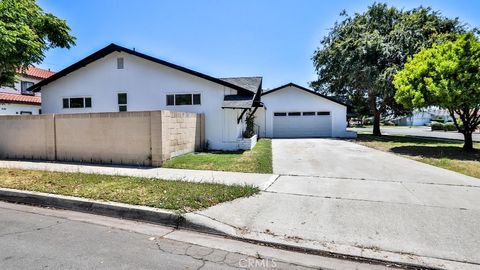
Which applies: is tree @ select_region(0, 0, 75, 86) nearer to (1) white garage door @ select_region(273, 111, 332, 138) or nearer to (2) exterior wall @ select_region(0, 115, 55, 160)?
(2) exterior wall @ select_region(0, 115, 55, 160)

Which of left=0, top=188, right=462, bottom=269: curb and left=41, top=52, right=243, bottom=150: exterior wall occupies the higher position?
left=41, top=52, right=243, bottom=150: exterior wall

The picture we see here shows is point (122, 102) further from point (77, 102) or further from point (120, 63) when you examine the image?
point (77, 102)

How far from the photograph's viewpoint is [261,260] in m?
3.75

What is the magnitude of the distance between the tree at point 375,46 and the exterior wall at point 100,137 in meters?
15.5

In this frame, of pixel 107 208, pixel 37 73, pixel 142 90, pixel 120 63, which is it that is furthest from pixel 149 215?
pixel 37 73

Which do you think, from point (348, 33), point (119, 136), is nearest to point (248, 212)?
point (119, 136)

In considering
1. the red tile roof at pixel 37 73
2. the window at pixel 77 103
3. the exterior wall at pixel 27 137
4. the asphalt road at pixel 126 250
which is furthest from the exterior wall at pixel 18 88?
the asphalt road at pixel 126 250

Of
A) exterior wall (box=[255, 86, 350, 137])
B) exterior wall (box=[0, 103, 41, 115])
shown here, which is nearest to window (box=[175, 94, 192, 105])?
exterior wall (box=[255, 86, 350, 137])

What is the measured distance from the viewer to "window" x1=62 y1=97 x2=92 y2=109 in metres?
16.2

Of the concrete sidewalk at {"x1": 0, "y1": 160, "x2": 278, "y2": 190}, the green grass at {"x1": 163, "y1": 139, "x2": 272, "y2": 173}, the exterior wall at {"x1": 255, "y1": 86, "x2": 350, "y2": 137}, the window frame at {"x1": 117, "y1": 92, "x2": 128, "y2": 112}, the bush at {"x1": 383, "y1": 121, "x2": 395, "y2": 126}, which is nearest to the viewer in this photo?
the concrete sidewalk at {"x1": 0, "y1": 160, "x2": 278, "y2": 190}

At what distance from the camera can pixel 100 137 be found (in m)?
11.0

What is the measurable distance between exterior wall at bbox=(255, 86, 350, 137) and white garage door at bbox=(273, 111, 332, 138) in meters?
0.38

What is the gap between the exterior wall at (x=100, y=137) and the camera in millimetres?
10312

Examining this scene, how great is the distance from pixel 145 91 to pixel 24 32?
5597 millimetres
